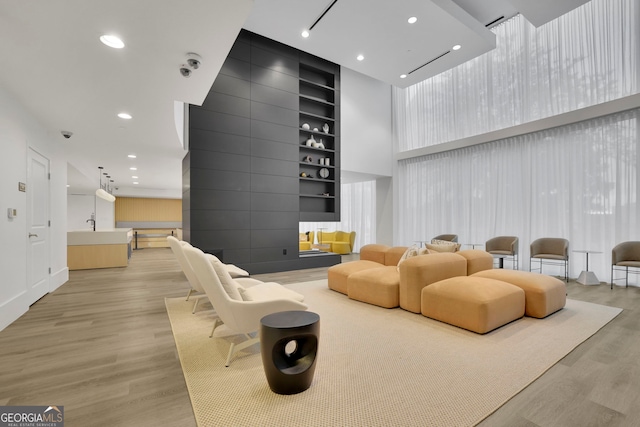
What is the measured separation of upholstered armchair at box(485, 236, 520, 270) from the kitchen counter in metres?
8.86

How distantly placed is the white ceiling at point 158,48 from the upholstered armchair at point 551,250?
4315 millimetres

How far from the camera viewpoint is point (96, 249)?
7.28 metres

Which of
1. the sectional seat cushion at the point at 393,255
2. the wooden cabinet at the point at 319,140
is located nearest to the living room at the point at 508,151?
the wooden cabinet at the point at 319,140

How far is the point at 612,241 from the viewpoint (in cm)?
557

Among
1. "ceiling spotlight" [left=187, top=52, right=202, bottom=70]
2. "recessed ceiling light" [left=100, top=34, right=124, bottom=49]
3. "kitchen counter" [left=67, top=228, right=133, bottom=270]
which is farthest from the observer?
"kitchen counter" [left=67, top=228, right=133, bottom=270]

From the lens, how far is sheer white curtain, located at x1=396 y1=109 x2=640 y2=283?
5484 mm

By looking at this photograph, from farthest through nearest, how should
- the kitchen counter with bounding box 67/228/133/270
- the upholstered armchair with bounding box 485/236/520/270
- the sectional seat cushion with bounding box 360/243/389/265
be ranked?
1. the kitchen counter with bounding box 67/228/133/270
2. the upholstered armchair with bounding box 485/236/520/270
3. the sectional seat cushion with bounding box 360/243/389/265

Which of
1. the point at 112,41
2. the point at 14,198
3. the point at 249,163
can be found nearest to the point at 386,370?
the point at 112,41

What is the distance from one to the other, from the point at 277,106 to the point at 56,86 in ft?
13.7

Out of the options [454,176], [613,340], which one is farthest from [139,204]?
[613,340]

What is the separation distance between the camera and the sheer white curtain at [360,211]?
36.2ft

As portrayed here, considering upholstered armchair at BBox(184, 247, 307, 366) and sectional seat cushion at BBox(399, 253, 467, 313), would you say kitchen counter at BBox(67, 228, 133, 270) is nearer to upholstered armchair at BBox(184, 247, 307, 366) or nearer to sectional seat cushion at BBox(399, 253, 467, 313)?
upholstered armchair at BBox(184, 247, 307, 366)

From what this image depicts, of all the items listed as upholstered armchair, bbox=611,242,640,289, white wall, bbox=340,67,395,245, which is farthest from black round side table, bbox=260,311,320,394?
white wall, bbox=340,67,395,245

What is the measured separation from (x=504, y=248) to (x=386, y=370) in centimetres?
575
